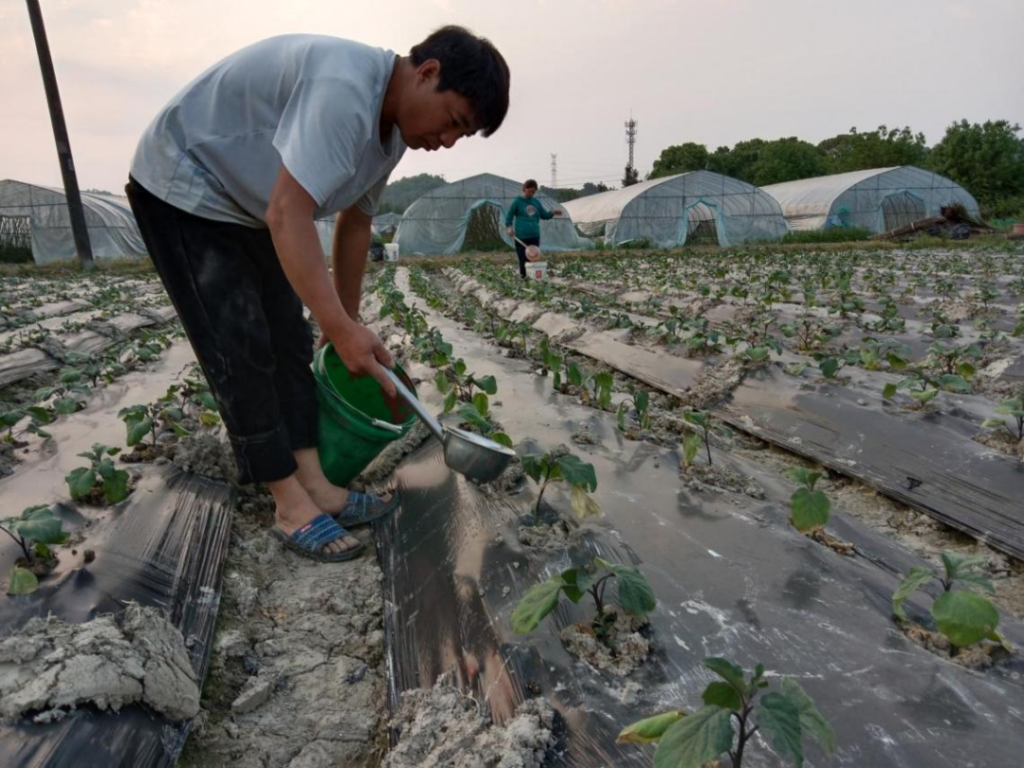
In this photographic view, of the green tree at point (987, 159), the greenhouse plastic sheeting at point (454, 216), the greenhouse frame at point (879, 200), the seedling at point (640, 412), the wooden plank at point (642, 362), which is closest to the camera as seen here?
the seedling at point (640, 412)

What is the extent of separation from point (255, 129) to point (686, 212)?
22597 millimetres

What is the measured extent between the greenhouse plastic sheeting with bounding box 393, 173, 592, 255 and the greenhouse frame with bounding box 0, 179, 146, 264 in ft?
28.2

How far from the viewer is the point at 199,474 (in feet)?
7.83

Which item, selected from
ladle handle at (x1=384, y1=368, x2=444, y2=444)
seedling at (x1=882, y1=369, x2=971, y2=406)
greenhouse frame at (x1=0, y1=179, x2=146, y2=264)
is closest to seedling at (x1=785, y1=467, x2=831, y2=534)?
ladle handle at (x1=384, y1=368, x2=444, y2=444)

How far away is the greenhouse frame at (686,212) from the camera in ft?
73.2

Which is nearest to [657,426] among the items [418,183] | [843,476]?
[843,476]

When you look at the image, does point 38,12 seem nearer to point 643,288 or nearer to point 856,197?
point 643,288

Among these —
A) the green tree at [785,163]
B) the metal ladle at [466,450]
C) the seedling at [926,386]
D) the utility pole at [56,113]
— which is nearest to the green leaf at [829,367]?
the seedling at [926,386]

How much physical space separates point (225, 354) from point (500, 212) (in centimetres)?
2093

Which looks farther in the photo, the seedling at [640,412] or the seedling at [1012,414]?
the seedling at [640,412]

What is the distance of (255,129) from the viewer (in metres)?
1.81

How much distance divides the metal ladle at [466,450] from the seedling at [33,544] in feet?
2.98

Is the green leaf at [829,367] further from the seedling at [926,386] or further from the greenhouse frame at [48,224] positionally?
the greenhouse frame at [48,224]

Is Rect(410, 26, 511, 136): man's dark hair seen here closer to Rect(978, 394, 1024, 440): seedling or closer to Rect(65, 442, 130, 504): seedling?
Rect(65, 442, 130, 504): seedling
